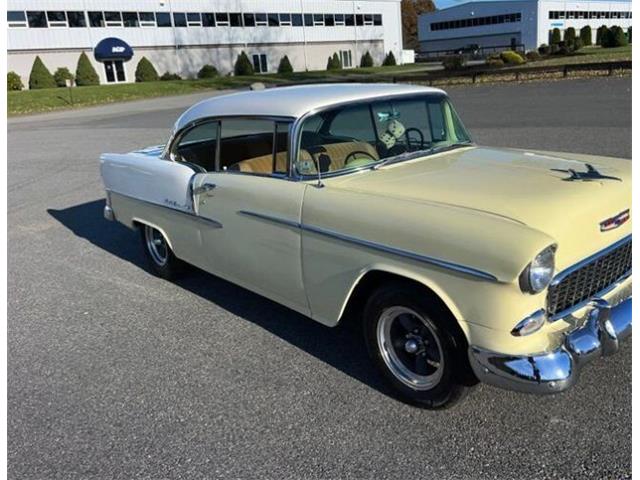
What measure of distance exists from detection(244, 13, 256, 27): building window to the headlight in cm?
5182

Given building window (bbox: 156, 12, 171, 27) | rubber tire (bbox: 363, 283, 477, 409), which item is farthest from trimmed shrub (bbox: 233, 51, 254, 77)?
rubber tire (bbox: 363, 283, 477, 409)

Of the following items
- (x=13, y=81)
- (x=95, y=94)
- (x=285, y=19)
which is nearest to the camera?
(x=95, y=94)

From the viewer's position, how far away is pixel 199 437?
2814mm

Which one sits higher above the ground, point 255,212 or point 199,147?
point 199,147

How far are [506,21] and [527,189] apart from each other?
84812mm

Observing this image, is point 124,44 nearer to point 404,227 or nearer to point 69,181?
point 69,181

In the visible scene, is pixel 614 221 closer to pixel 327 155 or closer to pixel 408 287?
pixel 408 287

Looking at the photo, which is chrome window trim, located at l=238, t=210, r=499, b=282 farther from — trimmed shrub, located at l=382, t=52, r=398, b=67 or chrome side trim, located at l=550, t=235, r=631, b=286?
trimmed shrub, located at l=382, t=52, r=398, b=67

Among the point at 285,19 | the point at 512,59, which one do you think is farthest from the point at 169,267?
the point at 285,19

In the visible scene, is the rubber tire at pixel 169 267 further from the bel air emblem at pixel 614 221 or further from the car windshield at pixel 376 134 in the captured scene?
the bel air emblem at pixel 614 221

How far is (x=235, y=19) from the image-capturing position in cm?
4931

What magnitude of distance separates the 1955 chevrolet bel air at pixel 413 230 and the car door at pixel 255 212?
0.04 feet

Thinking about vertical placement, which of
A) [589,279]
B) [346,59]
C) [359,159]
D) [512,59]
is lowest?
[589,279]

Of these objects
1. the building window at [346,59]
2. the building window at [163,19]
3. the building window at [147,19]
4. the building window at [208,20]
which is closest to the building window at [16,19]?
the building window at [147,19]
